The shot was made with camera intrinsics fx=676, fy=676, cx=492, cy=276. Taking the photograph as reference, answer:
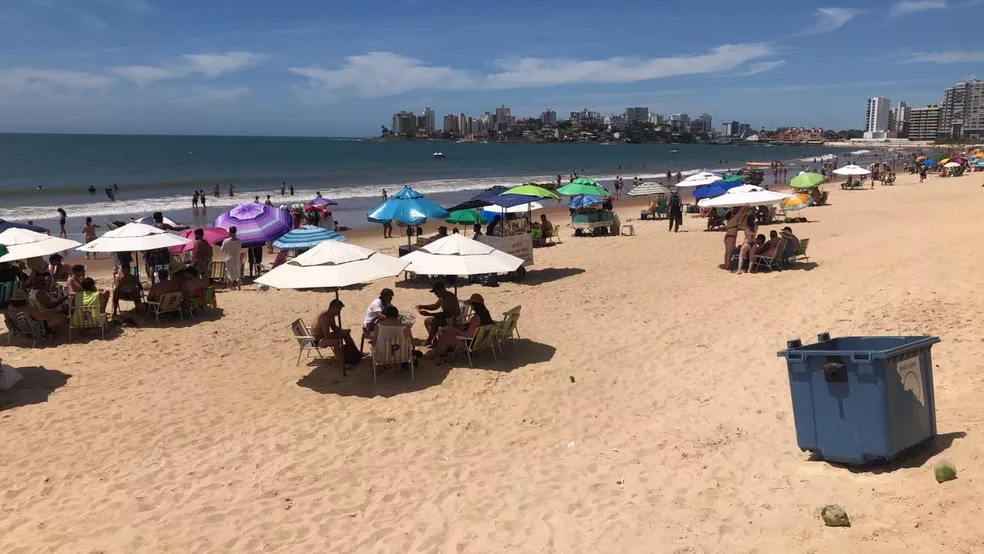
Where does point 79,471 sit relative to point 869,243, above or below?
below

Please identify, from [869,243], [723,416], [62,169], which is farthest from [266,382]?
[62,169]

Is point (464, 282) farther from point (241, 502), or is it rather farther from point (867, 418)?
point (867, 418)

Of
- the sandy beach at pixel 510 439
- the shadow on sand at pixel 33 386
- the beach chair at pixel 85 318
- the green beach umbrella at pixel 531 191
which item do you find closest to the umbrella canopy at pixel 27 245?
the beach chair at pixel 85 318

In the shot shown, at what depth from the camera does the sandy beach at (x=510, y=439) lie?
4410 millimetres

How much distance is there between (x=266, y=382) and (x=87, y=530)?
9.92ft

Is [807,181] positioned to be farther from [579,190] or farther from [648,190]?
[579,190]

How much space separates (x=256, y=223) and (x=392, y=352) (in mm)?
6643

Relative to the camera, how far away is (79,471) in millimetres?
5656

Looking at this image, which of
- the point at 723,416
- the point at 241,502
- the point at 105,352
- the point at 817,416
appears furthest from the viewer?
the point at 105,352

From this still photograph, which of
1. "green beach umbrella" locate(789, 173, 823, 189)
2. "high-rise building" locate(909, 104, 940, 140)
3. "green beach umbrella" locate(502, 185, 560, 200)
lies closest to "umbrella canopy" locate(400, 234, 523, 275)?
"green beach umbrella" locate(502, 185, 560, 200)

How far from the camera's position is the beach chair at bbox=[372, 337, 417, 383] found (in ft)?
24.5

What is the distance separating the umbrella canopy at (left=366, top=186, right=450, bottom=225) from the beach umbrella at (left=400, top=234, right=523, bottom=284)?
4.00m

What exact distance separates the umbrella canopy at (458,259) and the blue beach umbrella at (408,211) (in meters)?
4.00

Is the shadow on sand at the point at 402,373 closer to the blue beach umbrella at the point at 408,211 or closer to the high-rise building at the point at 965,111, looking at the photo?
the blue beach umbrella at the point at 408,211
